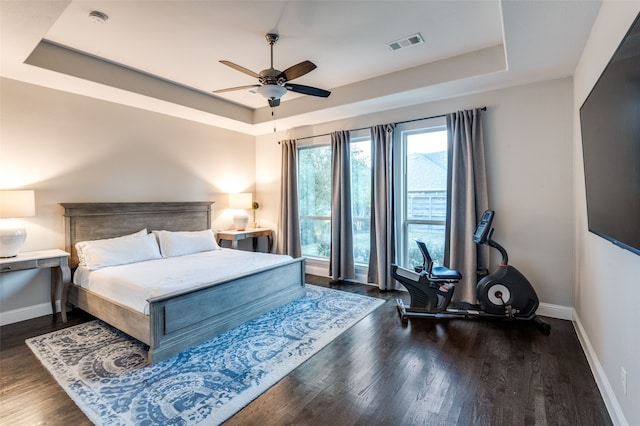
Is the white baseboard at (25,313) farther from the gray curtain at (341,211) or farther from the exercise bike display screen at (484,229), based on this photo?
the exercise bike display screen at (484,229)

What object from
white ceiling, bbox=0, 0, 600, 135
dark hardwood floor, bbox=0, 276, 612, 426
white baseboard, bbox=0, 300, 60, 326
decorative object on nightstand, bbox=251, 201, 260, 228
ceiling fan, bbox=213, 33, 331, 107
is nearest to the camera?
dark hardwood floor, bbox=0, 276, 612, 426

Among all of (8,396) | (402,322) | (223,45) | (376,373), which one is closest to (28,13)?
(223,45)

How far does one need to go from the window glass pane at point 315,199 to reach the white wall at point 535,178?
Result: 2.40m

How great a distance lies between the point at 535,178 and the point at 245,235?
14.0 ft

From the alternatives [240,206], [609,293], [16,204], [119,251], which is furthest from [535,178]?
[16,204]

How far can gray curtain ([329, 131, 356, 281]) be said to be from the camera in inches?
201

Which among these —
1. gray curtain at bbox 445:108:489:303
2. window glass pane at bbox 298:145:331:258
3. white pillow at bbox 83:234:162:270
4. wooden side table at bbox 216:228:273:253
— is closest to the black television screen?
gray curtain at bbox 445:108:489:303

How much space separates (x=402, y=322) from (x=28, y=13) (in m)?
4.17

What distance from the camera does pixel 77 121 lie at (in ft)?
13.1

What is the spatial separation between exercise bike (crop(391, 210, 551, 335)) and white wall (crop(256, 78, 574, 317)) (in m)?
0.45

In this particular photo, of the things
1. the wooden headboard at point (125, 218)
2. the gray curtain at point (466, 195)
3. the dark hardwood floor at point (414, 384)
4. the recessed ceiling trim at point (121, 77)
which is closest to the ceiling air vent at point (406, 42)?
the gray curtain at point (466, 195)

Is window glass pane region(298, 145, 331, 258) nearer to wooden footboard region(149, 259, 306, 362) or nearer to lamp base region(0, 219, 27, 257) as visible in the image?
wooden footboard region(149, 259, 306, 362)

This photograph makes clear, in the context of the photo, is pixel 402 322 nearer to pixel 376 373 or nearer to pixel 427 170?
pixel 376 373

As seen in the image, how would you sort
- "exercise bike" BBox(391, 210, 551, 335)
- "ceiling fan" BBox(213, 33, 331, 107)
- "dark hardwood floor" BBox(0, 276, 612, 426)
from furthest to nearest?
"exercise bike" BBox(391, 210, 551, 335) < "ceiling fan" BBox(213, 33, 331, 107) < "dark hardwood floor" BBox(0, 276, 612, 426)
